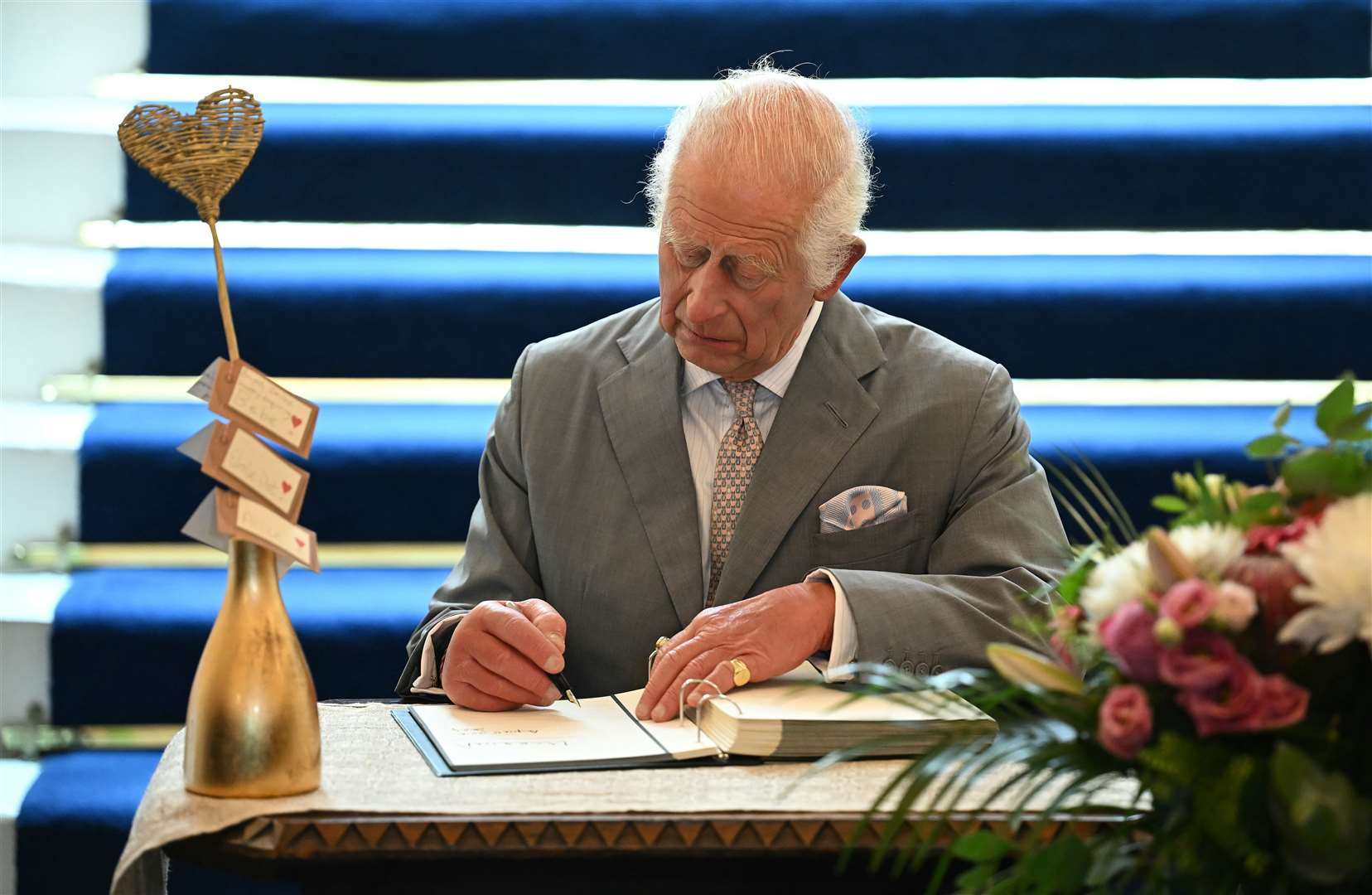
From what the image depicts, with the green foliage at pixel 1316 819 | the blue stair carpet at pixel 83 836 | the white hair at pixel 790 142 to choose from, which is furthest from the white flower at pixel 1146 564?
the blue stair carpet at pixel 83 836

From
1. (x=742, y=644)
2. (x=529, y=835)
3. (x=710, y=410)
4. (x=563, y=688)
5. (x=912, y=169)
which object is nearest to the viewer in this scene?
(x=529, y=835)

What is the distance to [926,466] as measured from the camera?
7.31ft

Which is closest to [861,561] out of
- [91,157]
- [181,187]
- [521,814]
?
[521,814]

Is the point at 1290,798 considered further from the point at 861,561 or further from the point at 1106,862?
the point at 861,561

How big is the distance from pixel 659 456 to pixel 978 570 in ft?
1.61

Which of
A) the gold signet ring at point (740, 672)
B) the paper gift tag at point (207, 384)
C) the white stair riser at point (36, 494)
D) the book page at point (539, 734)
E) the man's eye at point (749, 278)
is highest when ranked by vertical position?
the man's eye at point (749, 278)

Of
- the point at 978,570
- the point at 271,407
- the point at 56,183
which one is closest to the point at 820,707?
the point at 978,570

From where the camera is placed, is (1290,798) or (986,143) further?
(986,143)

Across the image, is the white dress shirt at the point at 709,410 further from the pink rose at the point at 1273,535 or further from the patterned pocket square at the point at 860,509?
the pink rose at the point at 1273,535

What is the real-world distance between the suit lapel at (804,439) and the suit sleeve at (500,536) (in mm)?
328

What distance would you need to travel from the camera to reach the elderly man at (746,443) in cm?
213

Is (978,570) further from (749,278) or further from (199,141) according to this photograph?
(199,141)

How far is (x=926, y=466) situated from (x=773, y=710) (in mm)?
736

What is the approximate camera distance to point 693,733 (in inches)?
64.3
